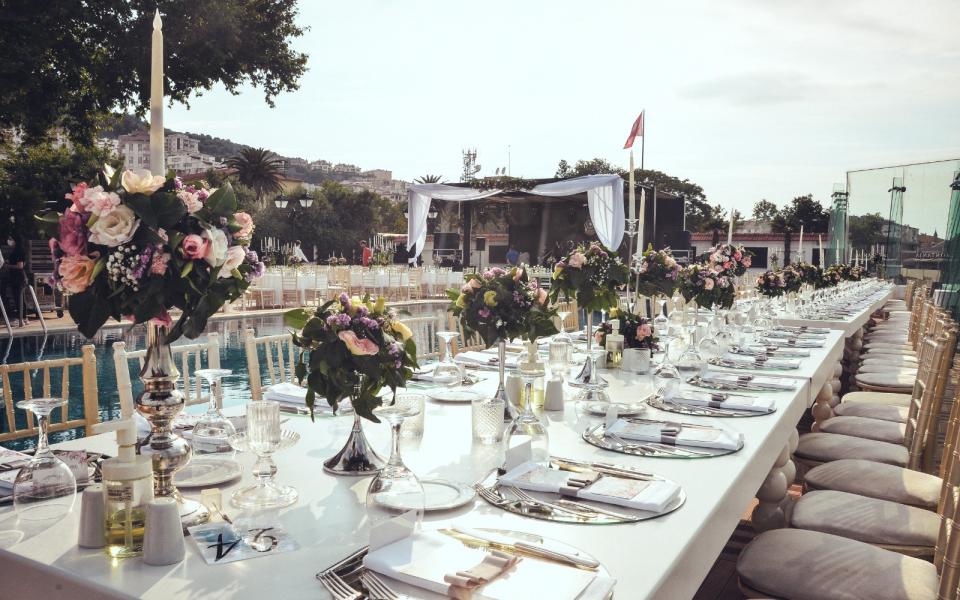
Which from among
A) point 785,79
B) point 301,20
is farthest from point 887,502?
point 301,20

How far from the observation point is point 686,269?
4059mm

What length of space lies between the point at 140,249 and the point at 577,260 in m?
2.00

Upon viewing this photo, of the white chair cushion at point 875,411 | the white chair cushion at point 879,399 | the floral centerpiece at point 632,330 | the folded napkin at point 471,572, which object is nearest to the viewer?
the folded napkin at point 471,572

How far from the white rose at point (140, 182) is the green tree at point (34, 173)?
15.7 m

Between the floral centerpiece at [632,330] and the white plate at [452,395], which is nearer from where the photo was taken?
the white plate at [452,395]

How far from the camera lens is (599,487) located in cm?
153

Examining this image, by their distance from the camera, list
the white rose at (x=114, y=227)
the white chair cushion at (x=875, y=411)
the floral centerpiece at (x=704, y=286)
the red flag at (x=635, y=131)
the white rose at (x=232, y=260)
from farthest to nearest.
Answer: the floral centerpiece at (x=704, y=286)
the white chair cushion at (x=875, y=411)
the red flag at (x=635, y=131)
the white rose at (x=232, y=260)
the white rose at (x=114, y=227)

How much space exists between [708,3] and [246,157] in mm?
34012

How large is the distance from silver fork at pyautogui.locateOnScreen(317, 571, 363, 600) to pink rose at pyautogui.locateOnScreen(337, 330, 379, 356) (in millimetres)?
477

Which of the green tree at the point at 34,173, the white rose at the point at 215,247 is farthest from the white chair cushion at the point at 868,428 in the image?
the green tree at the point at 34,173

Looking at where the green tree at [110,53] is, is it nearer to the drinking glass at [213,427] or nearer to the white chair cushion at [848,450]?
the drinking glass at [213,427]

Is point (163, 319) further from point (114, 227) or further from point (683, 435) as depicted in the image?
point (683, 435)

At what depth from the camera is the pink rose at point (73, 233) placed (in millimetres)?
1256

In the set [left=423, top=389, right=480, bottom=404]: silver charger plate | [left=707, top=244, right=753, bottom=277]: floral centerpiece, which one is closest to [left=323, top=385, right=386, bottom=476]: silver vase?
[left=423, top=389, right=480, bottom=404]: silver charger plate
